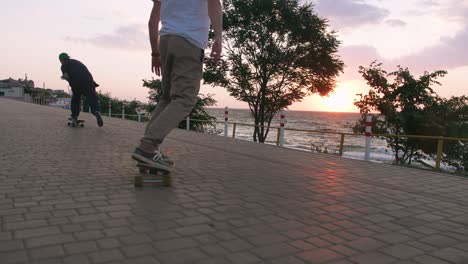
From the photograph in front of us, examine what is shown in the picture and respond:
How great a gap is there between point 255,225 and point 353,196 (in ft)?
5.05

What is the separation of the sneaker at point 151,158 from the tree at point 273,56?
19.1 m

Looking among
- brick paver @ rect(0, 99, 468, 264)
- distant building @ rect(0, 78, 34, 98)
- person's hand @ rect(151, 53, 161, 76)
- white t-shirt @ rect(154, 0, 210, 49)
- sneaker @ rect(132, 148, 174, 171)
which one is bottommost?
brick paver @ rect(0, 99, 468, 264)

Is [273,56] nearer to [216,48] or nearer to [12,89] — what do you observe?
[216,48]

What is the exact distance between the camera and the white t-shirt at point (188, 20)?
3.66 m

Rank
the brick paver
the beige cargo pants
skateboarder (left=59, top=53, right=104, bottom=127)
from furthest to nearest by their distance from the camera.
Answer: skateboarder (left=59, top=53, right=104, bottom=127)
the beige cargo pants
the brick paver

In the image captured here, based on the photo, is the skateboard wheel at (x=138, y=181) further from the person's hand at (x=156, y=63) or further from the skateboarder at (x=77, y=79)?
the skateboarder at (x=77, y=79)

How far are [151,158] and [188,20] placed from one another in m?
1.37

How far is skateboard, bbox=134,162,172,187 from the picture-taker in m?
3.73

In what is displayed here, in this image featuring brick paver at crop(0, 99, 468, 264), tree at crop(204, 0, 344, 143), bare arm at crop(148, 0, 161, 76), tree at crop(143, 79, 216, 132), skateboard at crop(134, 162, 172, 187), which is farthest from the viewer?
tree at crop(143, 79, 216, 132)

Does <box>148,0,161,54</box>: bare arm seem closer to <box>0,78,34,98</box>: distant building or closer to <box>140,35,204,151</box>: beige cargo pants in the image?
<box>140,35,204,151</box>: beige cargo pants

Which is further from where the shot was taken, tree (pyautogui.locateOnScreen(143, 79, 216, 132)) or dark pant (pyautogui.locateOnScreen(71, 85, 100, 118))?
tree (pyautogui.locateOnScreen(143, 79, 216, 132))

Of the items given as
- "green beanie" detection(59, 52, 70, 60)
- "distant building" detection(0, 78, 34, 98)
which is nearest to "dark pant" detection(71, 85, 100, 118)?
"green beanie" detection(59, 52, 70, 60)

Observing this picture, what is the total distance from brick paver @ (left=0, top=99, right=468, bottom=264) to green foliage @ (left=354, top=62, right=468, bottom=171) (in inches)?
518

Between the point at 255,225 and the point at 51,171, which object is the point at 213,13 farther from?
the point at 51,171
